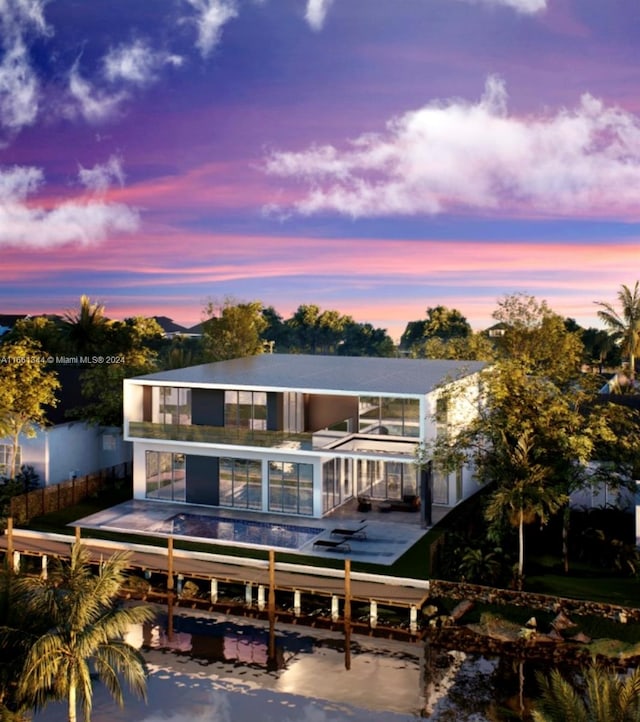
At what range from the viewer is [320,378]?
1459 inches

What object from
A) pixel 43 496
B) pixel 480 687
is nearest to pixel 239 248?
pixel 43 496

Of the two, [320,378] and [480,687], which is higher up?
[320,378]

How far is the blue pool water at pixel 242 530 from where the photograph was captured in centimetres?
3170

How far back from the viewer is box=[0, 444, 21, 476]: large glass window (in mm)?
38625

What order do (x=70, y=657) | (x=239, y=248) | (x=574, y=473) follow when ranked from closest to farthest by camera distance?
(x=70, y=657)
(x=574, y=473)
(x=239, y=248)

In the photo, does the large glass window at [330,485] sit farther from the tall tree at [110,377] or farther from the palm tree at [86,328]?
the palm tree at [86,328]

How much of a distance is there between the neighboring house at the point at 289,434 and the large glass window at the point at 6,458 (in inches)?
213

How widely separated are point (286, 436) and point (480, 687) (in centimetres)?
1483

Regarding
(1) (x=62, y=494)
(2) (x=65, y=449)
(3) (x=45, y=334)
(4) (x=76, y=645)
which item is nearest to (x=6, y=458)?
(2) (x=65, y=449)

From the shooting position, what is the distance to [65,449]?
131ft

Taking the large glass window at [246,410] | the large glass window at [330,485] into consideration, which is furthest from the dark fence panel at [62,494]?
the large glass window at [330,485]

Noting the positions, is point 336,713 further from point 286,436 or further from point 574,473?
point 286,436

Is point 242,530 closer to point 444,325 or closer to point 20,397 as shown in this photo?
point 20,397

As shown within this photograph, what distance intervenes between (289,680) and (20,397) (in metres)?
20.1
